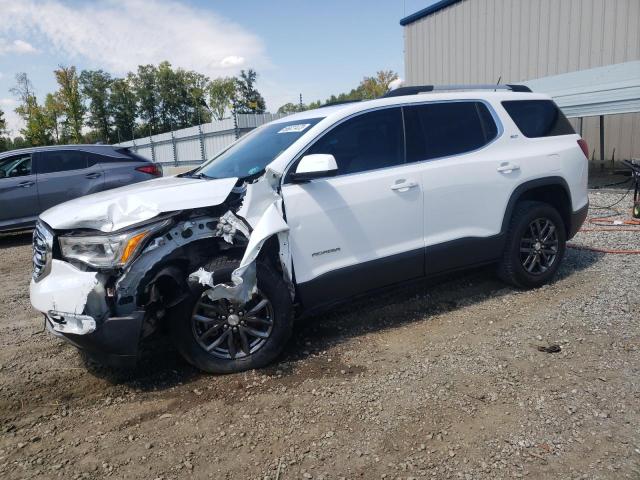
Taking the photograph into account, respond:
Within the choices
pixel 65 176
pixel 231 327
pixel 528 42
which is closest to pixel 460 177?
pixel 231 327

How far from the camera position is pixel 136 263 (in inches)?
118

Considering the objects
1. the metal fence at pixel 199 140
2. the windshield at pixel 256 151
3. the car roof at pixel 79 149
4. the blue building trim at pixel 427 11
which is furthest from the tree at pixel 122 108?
the windshield at pixel 256 151

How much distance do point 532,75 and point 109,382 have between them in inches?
625

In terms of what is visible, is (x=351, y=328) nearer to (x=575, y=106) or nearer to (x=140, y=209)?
(x=140, y=209)

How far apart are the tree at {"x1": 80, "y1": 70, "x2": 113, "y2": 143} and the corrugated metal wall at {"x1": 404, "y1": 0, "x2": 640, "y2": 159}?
5194cm

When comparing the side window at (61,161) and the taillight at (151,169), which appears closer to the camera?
the side window at (61,161)

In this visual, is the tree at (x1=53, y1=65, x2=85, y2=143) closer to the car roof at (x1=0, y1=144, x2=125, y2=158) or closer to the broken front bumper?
the car roof at (x1=0, y1=144, x2=125, y2=158)

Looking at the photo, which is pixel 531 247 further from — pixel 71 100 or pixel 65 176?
pixel 71 100

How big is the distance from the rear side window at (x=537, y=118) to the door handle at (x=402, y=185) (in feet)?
4.96

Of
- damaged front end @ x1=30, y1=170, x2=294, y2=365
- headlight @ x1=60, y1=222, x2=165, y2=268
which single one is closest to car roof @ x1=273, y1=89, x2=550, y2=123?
damaged front end @ x1=30, y1=170, x2=294, y2=365

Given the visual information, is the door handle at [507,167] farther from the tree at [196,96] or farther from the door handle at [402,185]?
the tree at [196,96]

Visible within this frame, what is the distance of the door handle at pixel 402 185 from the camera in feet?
12.5

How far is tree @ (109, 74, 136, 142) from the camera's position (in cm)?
6253

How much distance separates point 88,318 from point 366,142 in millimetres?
2371
